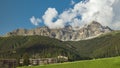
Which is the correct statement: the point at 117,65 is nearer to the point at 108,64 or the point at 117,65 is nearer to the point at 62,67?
the point at 108,64

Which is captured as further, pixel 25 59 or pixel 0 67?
pixel 25 59

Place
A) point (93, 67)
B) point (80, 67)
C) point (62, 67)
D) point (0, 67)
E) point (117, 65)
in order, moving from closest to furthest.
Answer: point (117, 65) → point (93, 67) → point (80, 67) → point (62, 67) → point (0, 67)

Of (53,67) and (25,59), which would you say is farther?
(25,59)

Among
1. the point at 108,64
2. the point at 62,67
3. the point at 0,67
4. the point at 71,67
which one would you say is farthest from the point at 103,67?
the point at 0,67

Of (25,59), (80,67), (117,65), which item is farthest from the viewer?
(25,59)

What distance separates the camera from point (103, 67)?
64.3 metres

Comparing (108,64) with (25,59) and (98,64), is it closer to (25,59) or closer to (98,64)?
(98,64)

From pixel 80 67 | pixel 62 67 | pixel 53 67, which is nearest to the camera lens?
pixel 80 67

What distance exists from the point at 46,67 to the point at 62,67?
1004 cm

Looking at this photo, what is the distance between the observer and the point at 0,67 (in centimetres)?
14688

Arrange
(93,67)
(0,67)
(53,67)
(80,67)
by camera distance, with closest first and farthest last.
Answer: (93,67) → (80,67) → (53,67) → (0,67)

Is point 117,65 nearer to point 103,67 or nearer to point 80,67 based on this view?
point 103,67

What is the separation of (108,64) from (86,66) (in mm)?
7935

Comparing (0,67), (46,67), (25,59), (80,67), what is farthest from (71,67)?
(25,59)
